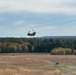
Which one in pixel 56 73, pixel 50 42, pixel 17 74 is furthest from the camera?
pixel 50 42

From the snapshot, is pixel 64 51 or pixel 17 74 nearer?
pixel 17 74

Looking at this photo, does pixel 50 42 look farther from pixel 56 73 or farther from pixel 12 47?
pixel 56 73

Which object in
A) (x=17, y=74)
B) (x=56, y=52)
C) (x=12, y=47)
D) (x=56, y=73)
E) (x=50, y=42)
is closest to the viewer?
(x=17, y=74)

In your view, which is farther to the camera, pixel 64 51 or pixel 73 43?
pixel 73 43

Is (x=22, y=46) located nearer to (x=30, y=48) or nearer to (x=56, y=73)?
(x=30, y=48)

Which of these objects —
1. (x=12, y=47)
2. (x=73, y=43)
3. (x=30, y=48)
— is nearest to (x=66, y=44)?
(x=73, y=43)

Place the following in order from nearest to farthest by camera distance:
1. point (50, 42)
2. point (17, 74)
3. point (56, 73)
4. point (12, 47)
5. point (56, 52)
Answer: point (17, 74) → point (56, 73) → point (56, 52) → point (12, 47) → point (50, 42)

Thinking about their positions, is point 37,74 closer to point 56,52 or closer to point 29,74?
point 29,74

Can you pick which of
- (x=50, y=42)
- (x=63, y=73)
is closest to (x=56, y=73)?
(x=63, y=73)
